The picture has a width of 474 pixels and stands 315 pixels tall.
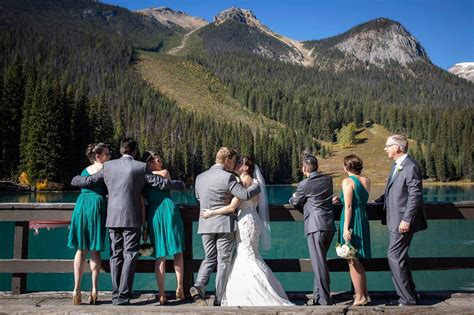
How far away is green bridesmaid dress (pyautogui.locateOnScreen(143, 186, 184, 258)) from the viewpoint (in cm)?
591

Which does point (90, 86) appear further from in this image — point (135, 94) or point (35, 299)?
point (35, 299)

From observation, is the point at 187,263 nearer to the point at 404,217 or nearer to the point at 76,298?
the point at 76,298

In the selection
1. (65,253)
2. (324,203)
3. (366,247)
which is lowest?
(65,253)

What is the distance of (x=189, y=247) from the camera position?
21.0 feet

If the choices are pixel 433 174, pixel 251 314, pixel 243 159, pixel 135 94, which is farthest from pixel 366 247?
pixel 135 94

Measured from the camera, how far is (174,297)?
621 cm

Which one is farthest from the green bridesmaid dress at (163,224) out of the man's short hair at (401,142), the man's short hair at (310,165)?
the man's short hair at (401,142)

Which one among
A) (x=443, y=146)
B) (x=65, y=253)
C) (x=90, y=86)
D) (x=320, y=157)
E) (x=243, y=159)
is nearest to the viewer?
(x=243, y=159)

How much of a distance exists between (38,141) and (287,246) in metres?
51.2

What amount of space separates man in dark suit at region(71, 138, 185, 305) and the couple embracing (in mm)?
655

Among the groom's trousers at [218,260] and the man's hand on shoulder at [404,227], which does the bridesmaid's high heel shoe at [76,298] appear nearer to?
the groom's trousers at [218,260]

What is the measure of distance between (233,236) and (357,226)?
5.72 ft

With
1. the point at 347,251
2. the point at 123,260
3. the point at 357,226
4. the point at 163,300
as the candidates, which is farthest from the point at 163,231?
the point at 357,226

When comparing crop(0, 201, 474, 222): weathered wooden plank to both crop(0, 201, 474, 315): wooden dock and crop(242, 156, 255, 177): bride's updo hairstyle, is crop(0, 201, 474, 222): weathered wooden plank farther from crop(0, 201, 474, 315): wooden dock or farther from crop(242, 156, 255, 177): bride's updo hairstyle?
crop(242, 156, 255, 177): bride's updo hairstyle
